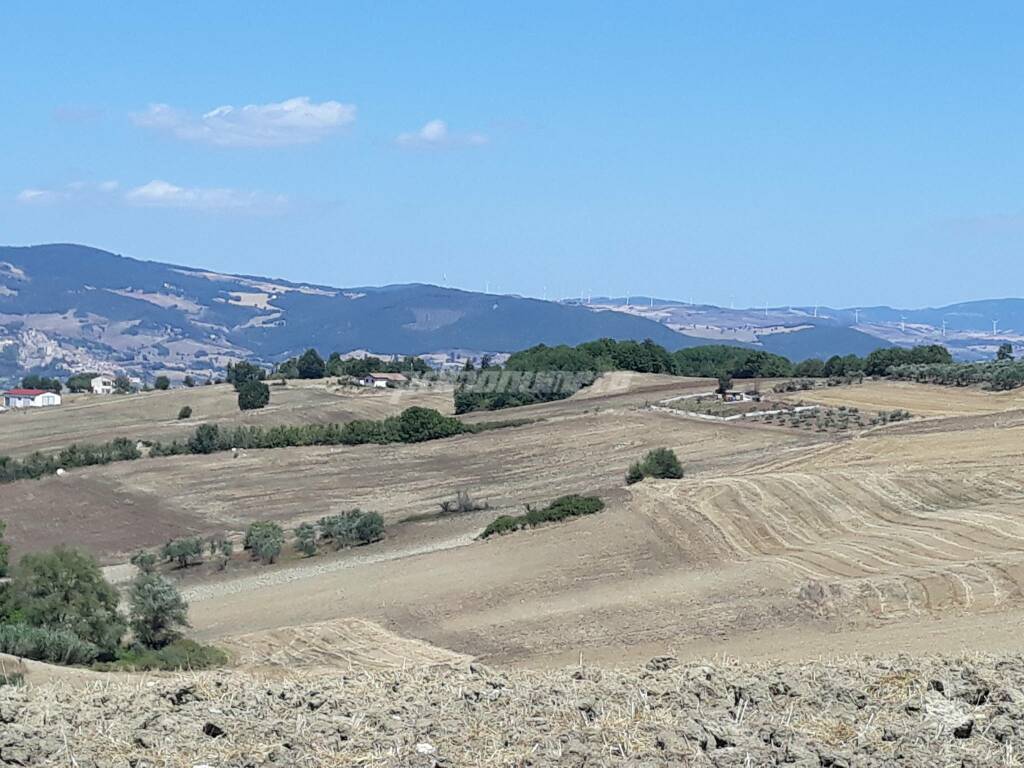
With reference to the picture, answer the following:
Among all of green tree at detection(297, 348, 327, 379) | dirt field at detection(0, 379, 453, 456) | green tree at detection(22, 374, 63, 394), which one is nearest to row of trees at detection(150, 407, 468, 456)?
dirt field at detection(0, 379, 453, 456)

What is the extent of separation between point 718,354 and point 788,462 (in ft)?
248

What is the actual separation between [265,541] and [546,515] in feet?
33.8

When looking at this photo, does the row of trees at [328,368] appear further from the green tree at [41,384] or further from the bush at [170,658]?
the bush at [170,658]

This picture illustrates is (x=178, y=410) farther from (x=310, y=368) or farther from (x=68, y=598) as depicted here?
(x=68, y=598)

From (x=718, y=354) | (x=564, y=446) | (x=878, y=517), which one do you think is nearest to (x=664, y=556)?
(x=878, y=517)

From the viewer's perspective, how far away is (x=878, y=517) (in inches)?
1773

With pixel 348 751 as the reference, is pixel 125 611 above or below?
below

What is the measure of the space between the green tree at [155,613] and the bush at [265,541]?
1620 cm

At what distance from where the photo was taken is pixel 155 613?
100 ft

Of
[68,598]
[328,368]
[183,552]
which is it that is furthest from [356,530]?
[328,368]

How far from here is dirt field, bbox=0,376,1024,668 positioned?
102ft

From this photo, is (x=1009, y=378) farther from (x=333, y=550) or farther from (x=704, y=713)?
(x=704, y=713)

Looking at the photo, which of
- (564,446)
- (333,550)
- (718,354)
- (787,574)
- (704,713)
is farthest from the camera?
(718,354)

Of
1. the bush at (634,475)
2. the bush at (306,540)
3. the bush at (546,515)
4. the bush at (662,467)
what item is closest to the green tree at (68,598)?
the bush at (546,515)
